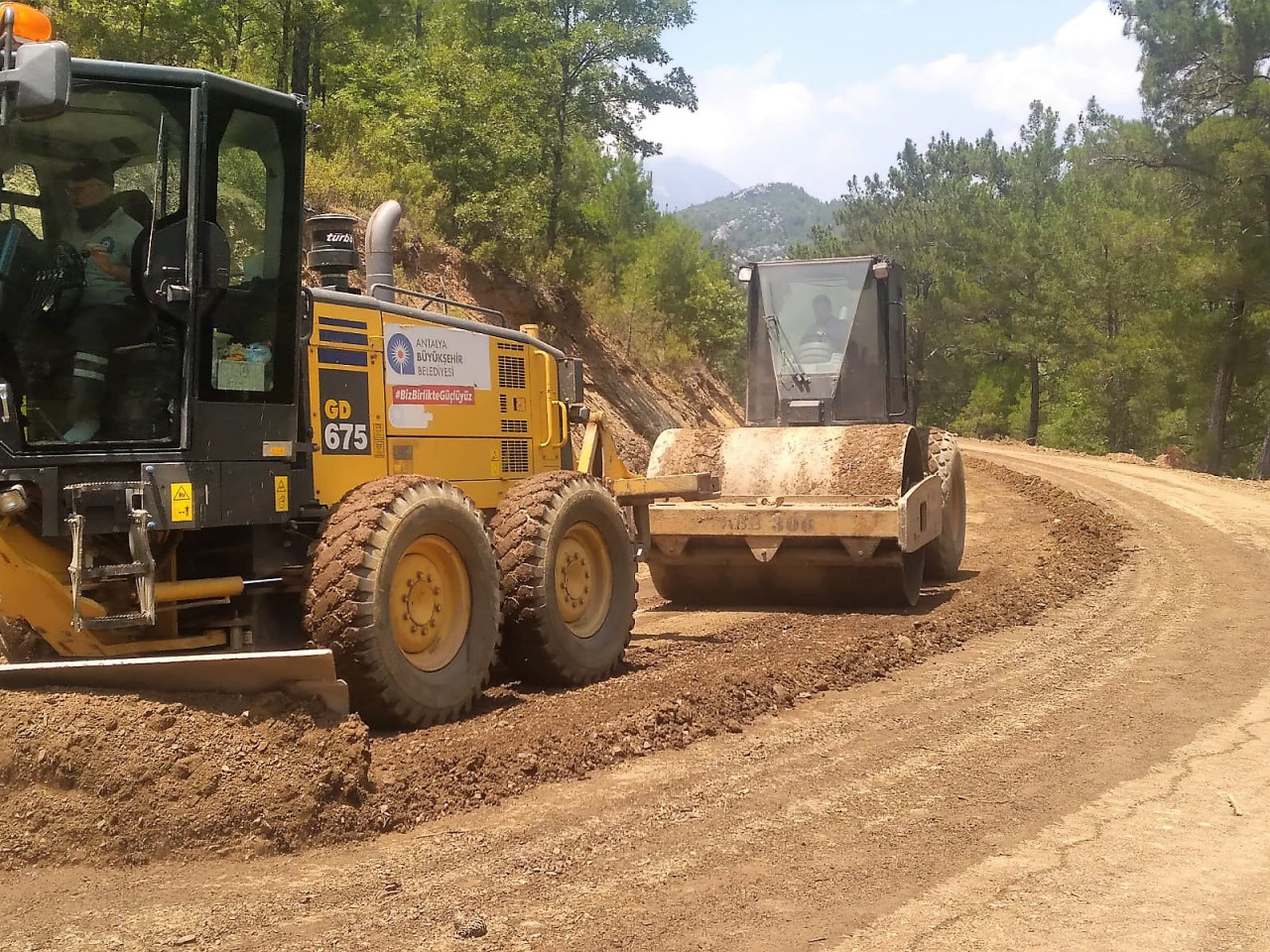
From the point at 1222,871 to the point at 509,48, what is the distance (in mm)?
26991

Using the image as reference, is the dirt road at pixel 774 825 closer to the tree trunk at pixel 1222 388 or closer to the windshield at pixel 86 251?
the windshield at pixel 86 251

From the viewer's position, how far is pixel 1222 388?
109 ft

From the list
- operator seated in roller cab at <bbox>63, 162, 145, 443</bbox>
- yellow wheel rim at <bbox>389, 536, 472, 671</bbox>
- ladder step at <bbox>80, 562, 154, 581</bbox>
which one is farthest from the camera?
yellow wheel rim at <bbox>389, 536, 472, 671</bbox>

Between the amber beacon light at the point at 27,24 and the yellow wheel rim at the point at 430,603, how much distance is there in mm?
2575

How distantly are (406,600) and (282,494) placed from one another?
757mm

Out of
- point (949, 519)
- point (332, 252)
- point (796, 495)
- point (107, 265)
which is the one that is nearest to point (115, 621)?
point (107, 265)

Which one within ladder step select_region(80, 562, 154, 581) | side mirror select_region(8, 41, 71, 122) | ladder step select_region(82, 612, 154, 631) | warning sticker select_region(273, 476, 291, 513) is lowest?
ladder step select_region(82, 612, 154, 631)

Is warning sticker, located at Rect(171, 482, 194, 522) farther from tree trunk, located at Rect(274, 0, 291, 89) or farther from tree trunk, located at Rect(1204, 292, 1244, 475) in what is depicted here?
tree trunk, located at Rect(1204, 292, 1244, 475)

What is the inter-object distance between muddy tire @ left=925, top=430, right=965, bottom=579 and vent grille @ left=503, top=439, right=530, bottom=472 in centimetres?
472

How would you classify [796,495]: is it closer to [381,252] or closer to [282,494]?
[381,252]

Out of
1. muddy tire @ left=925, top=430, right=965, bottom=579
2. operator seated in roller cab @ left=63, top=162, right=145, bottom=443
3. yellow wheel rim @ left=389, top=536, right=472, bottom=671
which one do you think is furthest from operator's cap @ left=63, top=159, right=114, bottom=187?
muddy tire @ left=925, top=430, right=965, bottom=579

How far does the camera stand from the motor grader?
4.92 metres

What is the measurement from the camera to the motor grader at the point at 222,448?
492 cm

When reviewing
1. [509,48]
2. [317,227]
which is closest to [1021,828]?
[317,227]
